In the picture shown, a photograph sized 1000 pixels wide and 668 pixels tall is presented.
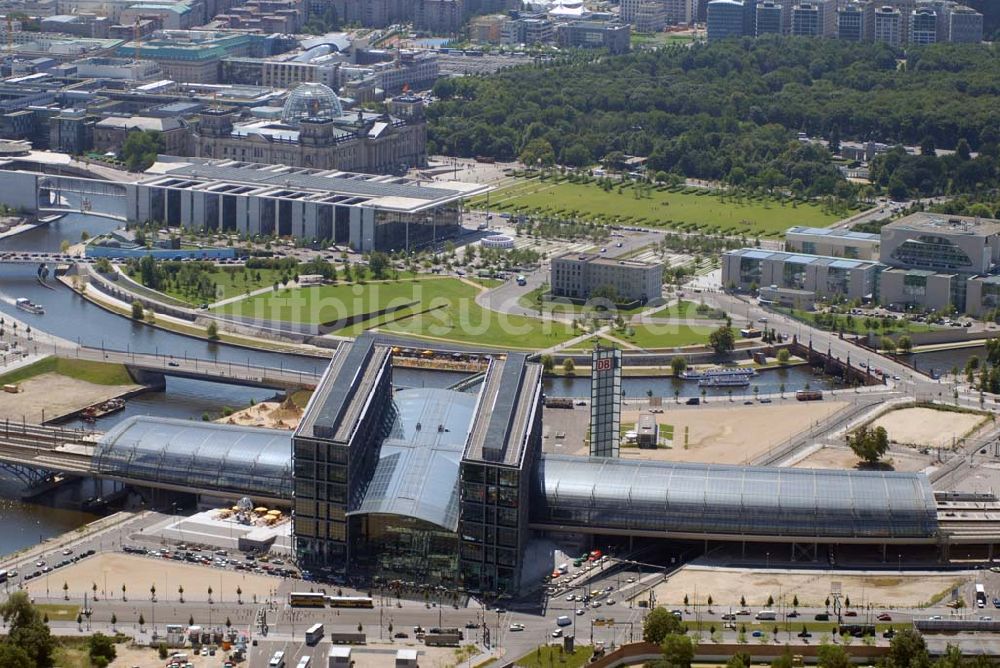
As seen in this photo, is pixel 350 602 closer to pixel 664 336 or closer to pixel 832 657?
pixel 832 657

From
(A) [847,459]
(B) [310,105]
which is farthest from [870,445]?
(B) [310,105]

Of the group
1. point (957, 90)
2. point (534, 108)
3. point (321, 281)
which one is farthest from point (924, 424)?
point (957, 90)

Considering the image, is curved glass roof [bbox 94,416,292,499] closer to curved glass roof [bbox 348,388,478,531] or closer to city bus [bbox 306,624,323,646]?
curved glass roof [bbox 348,388,478,531]

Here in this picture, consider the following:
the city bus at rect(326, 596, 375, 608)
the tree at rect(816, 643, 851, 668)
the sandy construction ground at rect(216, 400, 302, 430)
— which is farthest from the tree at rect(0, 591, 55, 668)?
the sandy construction ground at rect(216, 400, 302, 430)

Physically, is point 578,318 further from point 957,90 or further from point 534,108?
point 957,90

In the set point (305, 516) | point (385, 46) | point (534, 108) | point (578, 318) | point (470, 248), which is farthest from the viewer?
point (385, 46)

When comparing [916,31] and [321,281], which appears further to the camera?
[916,31]
